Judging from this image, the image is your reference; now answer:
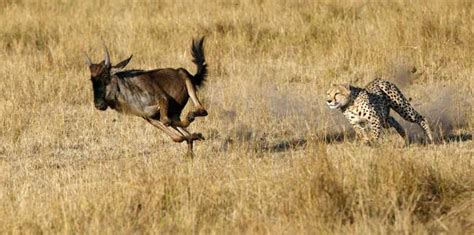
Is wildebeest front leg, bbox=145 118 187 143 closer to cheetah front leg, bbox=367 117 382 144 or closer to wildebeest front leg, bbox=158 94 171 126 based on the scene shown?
wildebeest front leg, bbox=158 94 171 126

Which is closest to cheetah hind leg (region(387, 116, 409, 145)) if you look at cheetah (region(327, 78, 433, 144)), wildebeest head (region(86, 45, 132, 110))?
cheetah (region(327, 78, 433, 144))

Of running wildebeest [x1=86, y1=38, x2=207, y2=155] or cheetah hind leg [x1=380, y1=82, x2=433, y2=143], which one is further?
cheetah hind leg [x1=380, y1=82, x2=433, y2=143]

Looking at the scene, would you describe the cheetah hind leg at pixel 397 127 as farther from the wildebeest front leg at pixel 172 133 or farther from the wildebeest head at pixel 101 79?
the wildebeest head at pixel 101 79

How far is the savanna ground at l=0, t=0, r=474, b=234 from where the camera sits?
655cm

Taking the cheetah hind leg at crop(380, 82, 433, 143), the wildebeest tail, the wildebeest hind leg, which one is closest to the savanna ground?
the cheetah hind leg at crop(380, 82, 433, 143)

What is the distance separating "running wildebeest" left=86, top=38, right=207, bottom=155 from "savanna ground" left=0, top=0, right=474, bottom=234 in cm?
37

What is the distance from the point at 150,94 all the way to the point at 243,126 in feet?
5.95

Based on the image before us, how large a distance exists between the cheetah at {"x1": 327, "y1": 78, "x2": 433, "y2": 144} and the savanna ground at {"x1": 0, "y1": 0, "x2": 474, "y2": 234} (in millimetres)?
233

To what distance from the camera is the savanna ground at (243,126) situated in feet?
21.5

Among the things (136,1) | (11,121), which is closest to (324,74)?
(11,121)

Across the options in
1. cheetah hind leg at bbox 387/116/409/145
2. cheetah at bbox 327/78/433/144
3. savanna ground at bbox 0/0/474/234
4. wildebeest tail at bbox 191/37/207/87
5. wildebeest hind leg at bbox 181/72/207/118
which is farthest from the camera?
cheetah hind leg at bbox 387/116/409/145

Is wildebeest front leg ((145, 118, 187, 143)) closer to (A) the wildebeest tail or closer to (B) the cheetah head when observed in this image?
(A) the wildebeest tail

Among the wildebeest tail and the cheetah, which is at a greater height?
the wildebeest tail

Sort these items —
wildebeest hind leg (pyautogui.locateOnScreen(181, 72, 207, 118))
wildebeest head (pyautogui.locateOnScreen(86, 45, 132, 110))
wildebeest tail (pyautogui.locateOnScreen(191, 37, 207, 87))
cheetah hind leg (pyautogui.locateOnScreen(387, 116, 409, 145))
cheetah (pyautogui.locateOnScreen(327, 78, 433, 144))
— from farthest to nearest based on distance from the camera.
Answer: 1. cheetah hind leg (pyautogui.locateOnScreen(387, 116, 409, 145))
2. wildebeest tail (pyautogui.locateOnScreen(191, 37, 207, 87))
3. cheetah (pyautogui.locateOnScreen(327, 78, 433, 144))
4. wildebeest hind leg (pyautogui.locateOnScreen(181, 72, 207, 118))
5. wildebeest head (pyautogui.locateOnScreen(86, 45, 132, 110))
